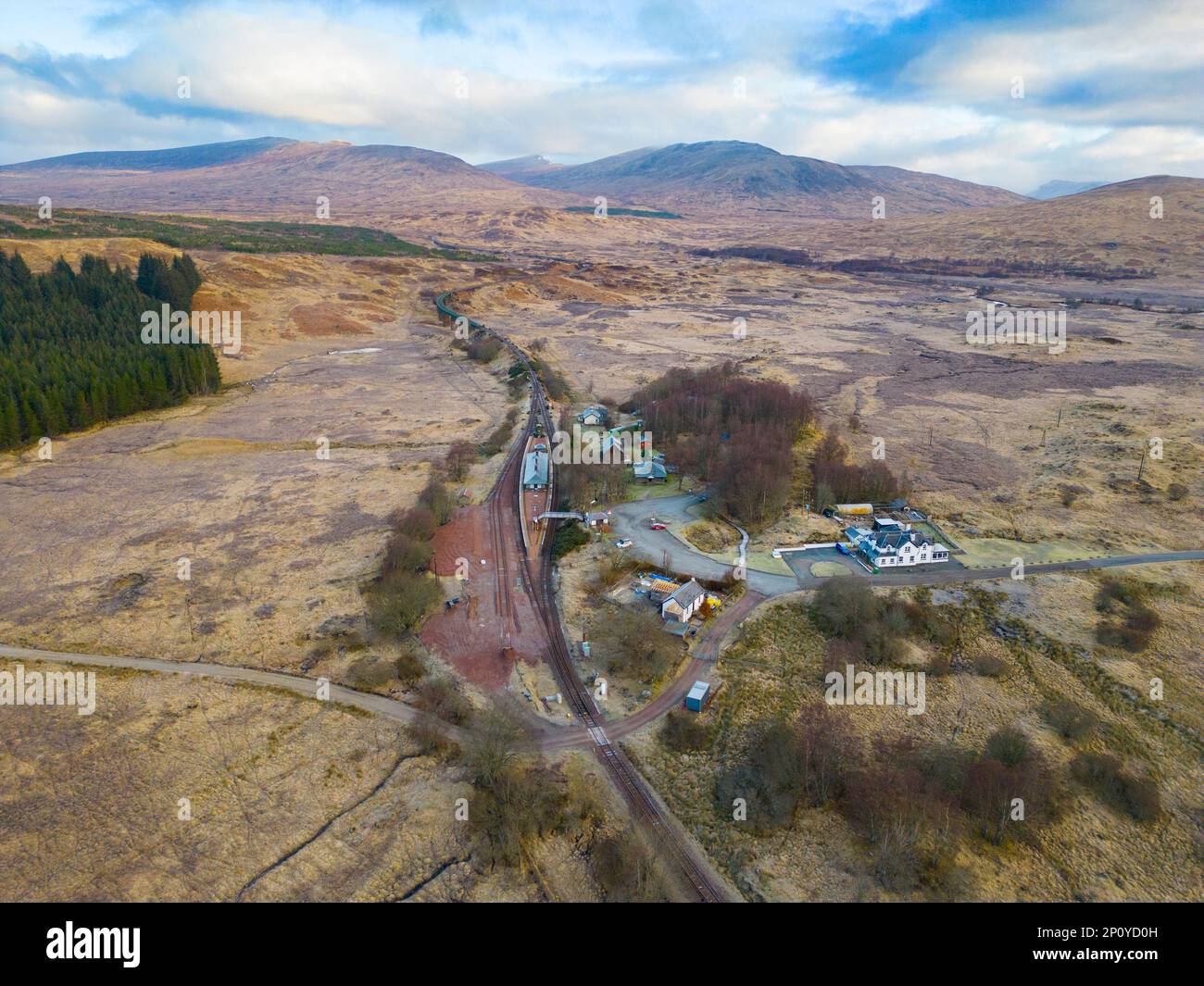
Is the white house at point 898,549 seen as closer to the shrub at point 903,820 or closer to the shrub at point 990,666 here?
the shrub at point 990,666

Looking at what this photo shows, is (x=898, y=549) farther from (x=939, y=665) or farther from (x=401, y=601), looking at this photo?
(x=401, y=601)

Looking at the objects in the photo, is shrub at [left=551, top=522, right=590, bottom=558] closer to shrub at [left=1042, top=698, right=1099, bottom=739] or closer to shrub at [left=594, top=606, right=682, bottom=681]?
shrub at [left=594, top=606, right=682, bottom=681]

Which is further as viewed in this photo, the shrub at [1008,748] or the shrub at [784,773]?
the shrub at [1008,748]

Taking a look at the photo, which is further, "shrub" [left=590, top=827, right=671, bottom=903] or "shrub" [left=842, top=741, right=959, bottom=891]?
"shrub" [left=842, top=741, right=959, bottom=891]

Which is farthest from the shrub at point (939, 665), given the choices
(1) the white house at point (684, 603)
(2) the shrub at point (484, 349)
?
(2) the shrub at point (484, 349)

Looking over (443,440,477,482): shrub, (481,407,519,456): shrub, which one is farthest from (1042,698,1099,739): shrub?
(481,407,519,456): shrub

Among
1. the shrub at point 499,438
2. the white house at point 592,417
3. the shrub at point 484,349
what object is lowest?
the shrub at point 499,438
